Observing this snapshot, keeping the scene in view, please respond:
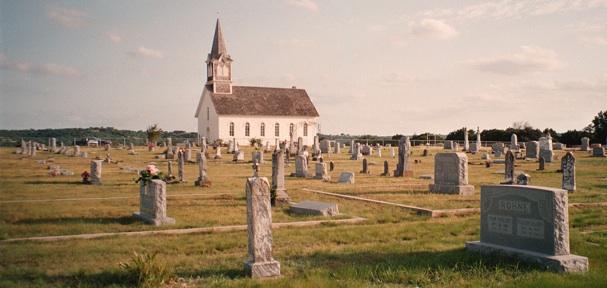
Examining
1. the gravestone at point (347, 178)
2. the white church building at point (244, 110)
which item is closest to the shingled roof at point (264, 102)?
the white church building at point (244, 110)

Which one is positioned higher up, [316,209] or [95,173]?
[95,173]

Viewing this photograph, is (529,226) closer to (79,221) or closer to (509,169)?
(79,221)

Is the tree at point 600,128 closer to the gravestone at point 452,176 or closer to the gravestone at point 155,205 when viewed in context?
the gravestone at point 452,176

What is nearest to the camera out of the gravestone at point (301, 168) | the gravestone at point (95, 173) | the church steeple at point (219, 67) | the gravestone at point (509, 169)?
the gravestone at point (509, 169)

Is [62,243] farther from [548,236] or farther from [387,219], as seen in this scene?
[548,236]

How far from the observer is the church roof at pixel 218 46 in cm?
7106

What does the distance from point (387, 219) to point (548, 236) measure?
5.51 m

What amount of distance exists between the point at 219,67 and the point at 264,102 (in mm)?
7428

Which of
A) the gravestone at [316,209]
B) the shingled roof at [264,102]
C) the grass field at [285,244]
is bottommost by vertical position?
the grass field at [285,244]

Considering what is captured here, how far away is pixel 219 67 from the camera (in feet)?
231

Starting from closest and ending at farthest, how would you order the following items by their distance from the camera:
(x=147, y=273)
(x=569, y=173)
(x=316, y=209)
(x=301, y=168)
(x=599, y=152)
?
(x=147, y=273), (x=316, y=209), (x=569, y=173), (x=301, y=168), (x=599, y=152)

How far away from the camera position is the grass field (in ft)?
25.1

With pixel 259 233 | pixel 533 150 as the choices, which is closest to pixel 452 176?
pixel 259 233

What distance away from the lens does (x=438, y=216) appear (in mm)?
13930
